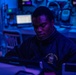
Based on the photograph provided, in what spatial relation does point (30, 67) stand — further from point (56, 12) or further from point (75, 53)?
point (56, 12)

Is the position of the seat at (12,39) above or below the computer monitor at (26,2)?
below

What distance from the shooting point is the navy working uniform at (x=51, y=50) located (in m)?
1.41

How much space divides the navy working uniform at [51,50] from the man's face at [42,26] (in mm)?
37

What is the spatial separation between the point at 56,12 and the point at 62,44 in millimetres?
3794

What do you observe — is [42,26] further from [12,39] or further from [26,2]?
[26,2]

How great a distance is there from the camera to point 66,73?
0.89 meters

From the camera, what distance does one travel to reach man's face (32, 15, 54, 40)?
154 cm

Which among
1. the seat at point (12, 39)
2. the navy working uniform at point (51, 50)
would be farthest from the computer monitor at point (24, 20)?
the navy working uniform at point (51, 50)

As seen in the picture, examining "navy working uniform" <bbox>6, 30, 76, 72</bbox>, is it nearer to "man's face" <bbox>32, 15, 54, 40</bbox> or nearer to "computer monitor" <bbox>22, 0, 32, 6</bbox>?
"man's face" <bbox>32, 15, 54, 40</bbox>

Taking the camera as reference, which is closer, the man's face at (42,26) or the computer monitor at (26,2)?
the man's face at (42,26)

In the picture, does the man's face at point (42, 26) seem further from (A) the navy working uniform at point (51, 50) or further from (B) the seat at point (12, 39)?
(B) the seat at point (12, 39)

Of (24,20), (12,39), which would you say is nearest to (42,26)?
(12,39)

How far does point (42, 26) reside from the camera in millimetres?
1563

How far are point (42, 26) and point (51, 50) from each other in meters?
0.16
